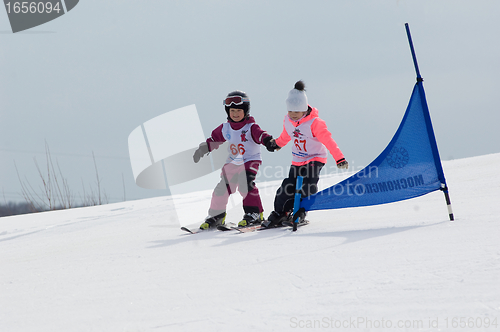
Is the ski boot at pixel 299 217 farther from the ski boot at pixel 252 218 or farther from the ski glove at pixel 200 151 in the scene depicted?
the ski glove at pixel 200 151

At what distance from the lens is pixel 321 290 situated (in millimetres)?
1944

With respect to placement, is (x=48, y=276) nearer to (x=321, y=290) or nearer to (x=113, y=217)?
(x=321, y=290)

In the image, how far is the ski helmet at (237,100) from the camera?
14.9ft

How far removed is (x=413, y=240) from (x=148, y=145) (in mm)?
3076

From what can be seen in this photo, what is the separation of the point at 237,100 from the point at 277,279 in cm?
271

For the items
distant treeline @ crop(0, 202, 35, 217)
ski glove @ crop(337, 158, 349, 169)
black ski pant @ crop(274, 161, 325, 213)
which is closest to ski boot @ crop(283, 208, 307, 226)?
black ski pant @ crop(274, 161, 325, 213)

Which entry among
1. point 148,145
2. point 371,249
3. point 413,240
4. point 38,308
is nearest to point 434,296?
point 371,249

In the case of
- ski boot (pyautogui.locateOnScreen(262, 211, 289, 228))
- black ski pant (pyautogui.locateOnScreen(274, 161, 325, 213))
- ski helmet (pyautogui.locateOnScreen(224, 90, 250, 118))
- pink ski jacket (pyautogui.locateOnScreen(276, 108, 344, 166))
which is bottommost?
ski boot (pyautogui.locateOnScreen(262, 211, 289, 228))

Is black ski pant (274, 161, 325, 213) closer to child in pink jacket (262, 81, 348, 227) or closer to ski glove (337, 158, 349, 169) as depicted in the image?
child in pink jacket (262, 81, 348, 227)

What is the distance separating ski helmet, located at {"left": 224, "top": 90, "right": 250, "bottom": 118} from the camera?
14.9ft

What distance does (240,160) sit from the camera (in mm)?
4641

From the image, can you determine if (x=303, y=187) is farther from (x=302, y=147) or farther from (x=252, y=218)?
(x=252, y=218)

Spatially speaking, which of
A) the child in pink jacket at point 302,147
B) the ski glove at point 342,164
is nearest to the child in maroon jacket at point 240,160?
the child in pink jacket at point 302,147

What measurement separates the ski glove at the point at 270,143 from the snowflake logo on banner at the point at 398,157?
1.24 meters
